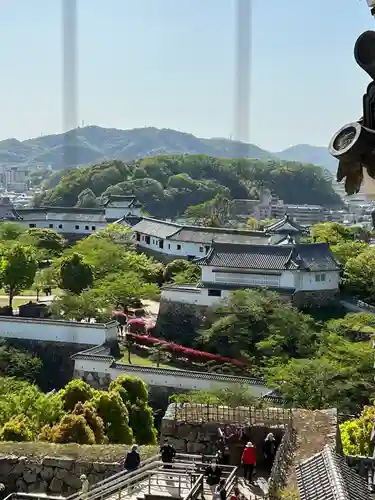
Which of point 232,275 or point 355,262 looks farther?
point 355,262

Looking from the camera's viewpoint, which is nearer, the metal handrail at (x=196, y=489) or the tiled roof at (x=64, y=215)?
the metal handrail at (x=196, y=489)

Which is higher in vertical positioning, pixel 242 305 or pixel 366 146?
pixel 366 146

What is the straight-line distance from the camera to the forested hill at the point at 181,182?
2719 inches

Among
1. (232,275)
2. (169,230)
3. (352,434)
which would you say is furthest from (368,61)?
(169,230)

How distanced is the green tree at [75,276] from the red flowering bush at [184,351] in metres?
3.99

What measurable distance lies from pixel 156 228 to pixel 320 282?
13.8 m

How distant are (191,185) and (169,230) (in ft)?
113

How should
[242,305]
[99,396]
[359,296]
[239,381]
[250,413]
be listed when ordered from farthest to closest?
[359,296] → [242,305] → [239,381] → [99,396] → [250,413]

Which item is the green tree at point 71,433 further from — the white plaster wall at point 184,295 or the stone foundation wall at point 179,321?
the white plaster wall at point 184,295

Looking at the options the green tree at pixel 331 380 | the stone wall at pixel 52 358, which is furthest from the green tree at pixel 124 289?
the green tree at pixel 331 380

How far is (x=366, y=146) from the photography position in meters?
4.04

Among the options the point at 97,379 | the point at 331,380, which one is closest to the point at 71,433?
the point at 331,380

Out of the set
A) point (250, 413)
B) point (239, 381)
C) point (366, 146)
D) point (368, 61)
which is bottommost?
point (239, 381)

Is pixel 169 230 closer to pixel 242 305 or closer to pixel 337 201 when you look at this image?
pixel 242 305
